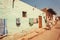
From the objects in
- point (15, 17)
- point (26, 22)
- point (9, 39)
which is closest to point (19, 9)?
point (15, 17)

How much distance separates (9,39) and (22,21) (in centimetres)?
353

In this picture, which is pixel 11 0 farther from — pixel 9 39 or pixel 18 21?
pixel 9 39

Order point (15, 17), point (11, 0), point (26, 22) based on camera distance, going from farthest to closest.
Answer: point (26, 22), point (15, 17), point (11, 0)

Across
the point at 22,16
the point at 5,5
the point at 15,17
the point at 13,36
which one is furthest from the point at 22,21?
the point at 5,5

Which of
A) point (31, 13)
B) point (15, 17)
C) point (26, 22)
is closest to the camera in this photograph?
point (15, 17)

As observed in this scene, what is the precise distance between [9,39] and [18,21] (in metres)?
2.55

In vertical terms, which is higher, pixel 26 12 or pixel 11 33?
pixel 26 12

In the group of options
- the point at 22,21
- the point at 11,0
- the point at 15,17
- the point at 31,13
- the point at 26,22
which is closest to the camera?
the point at 11,0

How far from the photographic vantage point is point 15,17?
1343 centimetres

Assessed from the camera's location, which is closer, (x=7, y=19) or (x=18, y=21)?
(x=7, y=19)

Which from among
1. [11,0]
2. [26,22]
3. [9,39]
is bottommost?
[9,39]

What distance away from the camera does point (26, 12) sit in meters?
16.3

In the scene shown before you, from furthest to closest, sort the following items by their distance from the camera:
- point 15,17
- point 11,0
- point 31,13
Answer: point 31,13 < point 15,17 < point 11,0

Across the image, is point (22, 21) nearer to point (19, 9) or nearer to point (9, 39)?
point (19, 9)
